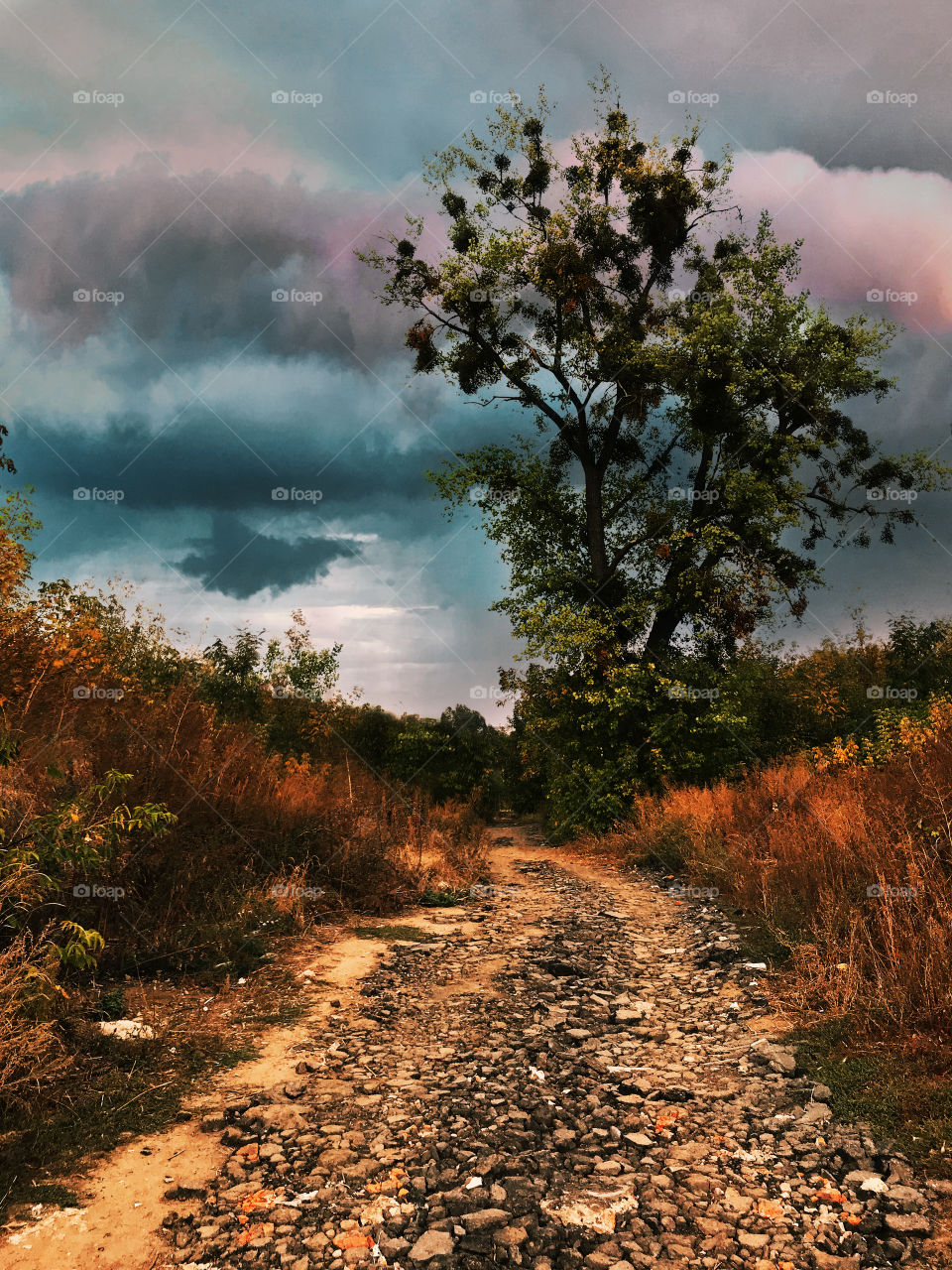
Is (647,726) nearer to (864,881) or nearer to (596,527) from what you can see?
(596,527)

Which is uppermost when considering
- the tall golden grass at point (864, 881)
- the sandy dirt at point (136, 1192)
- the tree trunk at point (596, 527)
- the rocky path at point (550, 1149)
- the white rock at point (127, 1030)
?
the tree trunk at point (596, 527)

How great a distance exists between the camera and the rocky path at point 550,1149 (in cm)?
341

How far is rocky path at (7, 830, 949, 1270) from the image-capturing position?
341 centimetres

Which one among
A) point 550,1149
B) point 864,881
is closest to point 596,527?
point 864,881

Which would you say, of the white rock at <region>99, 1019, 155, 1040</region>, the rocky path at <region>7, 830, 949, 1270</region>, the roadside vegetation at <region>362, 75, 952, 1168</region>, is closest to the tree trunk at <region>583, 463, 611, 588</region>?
the roadside vegetation at <region>362, 75, 952, 1168</region>

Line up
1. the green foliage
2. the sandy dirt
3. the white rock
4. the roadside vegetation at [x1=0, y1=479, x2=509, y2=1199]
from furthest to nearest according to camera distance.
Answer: the green foliage → the white rock → the roadside vegetation at [x1=0, y1=479, x2=509, y2=1199] → the sandy dirt

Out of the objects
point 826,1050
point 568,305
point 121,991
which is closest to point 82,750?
point 121,991

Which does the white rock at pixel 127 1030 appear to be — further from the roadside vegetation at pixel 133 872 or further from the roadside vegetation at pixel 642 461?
the roadside vegetation at pixel 642 461

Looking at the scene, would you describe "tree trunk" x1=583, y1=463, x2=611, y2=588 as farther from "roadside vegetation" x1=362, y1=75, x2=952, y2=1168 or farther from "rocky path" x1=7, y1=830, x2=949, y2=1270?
"rocky path" x1=7, y1=830, x2=949, y2=1270

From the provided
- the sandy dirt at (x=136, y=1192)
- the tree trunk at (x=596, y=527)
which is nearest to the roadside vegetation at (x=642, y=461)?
the tree trunk at (x=596, y=527)

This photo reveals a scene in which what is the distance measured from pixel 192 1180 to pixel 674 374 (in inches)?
728

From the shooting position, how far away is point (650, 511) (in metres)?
20.0

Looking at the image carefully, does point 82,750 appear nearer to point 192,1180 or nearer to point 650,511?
point 192,1180

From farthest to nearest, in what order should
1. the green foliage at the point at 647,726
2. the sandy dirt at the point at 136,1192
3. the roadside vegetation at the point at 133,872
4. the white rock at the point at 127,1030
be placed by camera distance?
the green foliage at the point at 647,726
the white rock at the point at 127,1030
the roadside vegetation at the point at 133,872
the sandy dirt at the point at 136,1192
